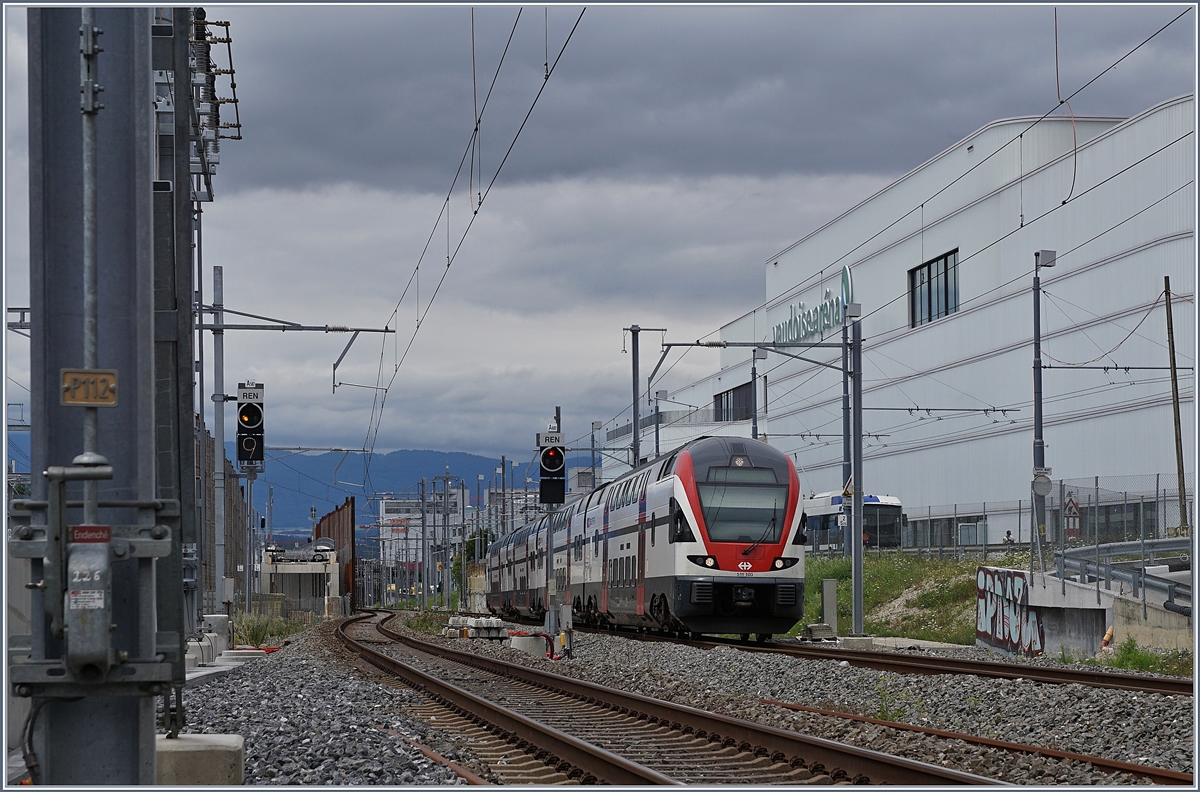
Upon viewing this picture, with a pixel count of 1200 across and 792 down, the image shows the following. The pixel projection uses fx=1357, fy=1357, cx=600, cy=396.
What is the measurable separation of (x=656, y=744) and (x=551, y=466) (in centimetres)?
2264

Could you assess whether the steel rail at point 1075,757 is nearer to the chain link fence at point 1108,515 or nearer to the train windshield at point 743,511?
the chain link fence at point 1108,515

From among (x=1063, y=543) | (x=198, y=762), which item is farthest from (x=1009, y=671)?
(x=198, y=762)

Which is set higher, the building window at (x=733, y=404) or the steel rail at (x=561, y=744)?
the building window at (x=733, y=404)

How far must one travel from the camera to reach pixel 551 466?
34125 millimetres

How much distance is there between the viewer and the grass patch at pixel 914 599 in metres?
33.8

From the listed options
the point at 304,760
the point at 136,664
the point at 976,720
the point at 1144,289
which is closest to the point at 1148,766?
the point at 976,720

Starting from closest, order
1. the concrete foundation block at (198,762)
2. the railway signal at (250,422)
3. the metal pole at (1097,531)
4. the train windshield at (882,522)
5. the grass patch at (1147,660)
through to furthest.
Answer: the concrete foundation block at (198,762), the grass patch at (1147,660), the metal pole at (1097,531), the railway signal at (250,422), the train windshield at (882,522)

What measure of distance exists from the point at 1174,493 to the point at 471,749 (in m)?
26.6

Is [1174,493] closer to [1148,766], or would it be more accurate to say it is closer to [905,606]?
[905,606]

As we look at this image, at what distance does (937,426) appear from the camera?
61.2m

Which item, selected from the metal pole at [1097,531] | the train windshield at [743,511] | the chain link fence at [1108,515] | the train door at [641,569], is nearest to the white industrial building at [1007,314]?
the chain link fence at [1108,515]

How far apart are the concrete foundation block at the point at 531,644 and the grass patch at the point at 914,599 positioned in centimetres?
863

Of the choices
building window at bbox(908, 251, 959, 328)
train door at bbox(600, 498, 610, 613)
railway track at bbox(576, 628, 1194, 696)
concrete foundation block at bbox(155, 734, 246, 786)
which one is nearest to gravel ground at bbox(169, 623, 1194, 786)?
railway track at bbox(576, 628, 1194, 696)

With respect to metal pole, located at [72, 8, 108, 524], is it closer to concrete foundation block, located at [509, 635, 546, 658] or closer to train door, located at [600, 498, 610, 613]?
concrete foundation block, located at [509, 635, 546, 658]
